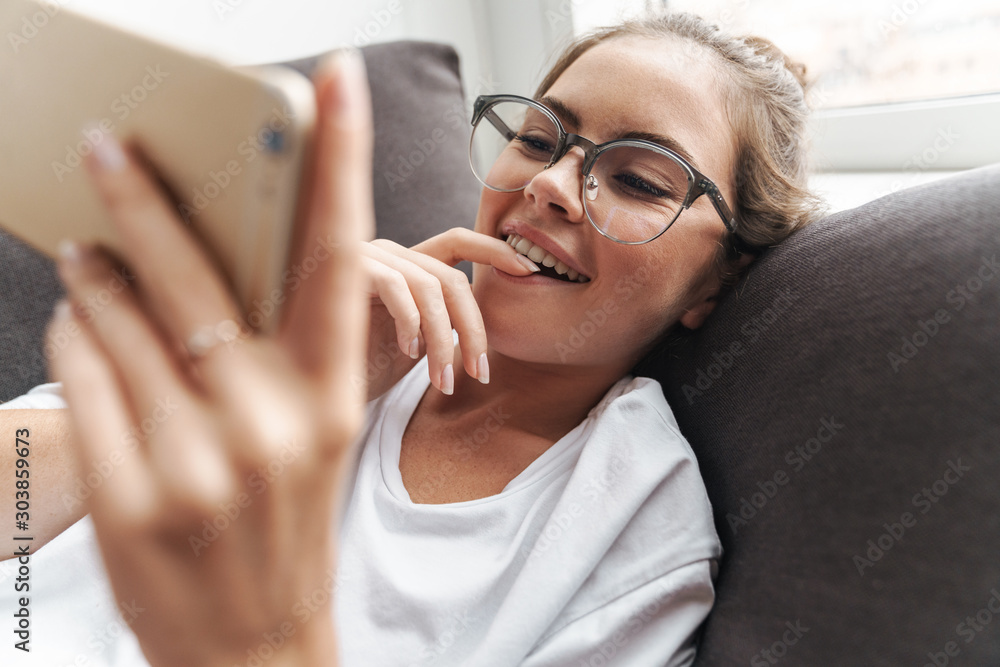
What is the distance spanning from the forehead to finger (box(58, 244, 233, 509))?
68 centimetres

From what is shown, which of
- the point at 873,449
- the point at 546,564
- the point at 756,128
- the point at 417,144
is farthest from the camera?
the point at 417,144

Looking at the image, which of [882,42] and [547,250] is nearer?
[547,250]

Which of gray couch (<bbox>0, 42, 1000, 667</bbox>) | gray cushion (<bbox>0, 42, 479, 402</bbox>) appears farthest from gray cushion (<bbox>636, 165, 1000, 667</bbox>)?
gray cushion (<bbox>0, 42, 479, 402</bbox>)

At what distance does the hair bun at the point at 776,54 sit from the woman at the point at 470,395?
0.01 meters

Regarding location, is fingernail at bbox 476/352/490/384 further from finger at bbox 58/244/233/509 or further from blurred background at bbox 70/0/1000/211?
blurred background at bbox 70/0/1000/211

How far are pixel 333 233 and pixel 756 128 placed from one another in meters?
0.83

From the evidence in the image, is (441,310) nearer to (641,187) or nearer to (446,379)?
(446,379)

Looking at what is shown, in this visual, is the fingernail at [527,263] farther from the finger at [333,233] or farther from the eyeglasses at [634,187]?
the finger at [333,233]

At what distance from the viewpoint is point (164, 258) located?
32 cm

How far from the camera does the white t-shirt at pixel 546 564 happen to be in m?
0.70

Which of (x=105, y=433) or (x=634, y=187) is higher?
(x=105, y=433)

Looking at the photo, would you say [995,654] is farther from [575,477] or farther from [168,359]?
[168,359]

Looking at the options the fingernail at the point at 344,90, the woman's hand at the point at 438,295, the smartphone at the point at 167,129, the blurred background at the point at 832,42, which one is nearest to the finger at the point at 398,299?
the woman's hand at the point at 438,295

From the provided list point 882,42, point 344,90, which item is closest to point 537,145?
point 344,90
